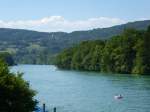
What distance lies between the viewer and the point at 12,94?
34.5m

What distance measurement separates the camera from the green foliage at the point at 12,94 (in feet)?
112

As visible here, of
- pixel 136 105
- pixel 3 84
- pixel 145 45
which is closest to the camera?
pixel 3 84

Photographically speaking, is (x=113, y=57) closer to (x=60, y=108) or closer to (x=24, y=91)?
(x=60, y=108)

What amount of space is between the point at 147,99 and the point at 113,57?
101 metres

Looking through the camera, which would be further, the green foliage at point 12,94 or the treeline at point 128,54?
the treeline at point 128,54

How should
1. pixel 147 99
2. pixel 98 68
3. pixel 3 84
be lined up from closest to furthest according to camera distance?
pixel 3 84, pixel 147 99, pixel 98 68

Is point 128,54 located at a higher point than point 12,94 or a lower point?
lower

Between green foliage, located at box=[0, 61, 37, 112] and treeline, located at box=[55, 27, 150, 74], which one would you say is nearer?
green foliage, located at box=[0, 61, 37, 112]

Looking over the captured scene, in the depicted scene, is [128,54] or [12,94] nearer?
[12,94]

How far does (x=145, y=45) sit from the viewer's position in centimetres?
16150

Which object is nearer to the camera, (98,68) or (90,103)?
(90,103)

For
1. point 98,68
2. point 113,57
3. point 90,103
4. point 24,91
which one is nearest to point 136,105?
point 90,103

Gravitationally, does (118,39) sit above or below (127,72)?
above

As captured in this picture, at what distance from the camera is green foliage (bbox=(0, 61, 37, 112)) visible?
112 feet
